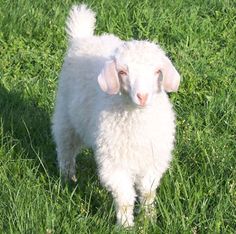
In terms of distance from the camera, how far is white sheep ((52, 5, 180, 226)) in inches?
133

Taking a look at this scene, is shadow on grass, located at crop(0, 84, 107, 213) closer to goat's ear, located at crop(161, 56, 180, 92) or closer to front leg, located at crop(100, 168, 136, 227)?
front leg, located at crop(100, 168, 136, 227)

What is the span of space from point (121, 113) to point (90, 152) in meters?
1.27

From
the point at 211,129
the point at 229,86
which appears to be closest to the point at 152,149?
the point at 211,129

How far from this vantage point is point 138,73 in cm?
330

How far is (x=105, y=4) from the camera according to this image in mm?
6801

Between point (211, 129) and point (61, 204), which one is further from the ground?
point (211, 129)

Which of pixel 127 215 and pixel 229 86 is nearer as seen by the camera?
pixel 127 215

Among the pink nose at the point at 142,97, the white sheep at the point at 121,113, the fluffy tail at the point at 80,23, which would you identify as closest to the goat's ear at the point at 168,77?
the white sheep at the point at 121,113

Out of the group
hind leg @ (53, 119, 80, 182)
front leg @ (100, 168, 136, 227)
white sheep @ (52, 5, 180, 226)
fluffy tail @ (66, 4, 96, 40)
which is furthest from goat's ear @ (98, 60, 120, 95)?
fluffy tail @ (66, 4, 96, 40)

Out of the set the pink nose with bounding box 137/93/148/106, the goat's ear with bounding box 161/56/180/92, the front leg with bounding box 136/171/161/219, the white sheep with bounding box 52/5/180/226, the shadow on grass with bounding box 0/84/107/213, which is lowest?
the shadow on grass with bounding box 0/84/107/213

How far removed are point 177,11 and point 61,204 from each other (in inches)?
136

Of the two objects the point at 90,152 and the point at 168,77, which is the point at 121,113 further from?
the point at 90,152

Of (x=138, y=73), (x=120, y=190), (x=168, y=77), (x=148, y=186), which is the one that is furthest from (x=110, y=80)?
(x=148, y=186)

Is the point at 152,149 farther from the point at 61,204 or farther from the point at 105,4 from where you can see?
the point at 105,4
